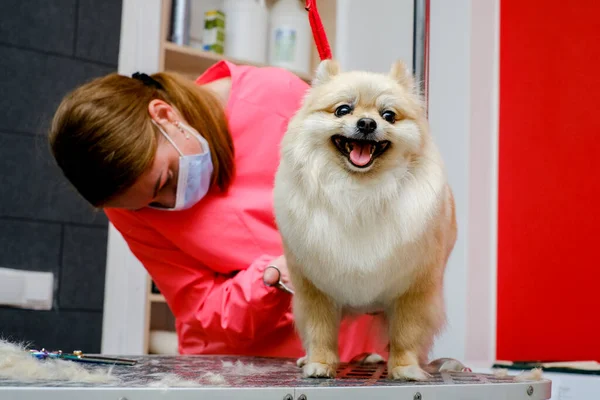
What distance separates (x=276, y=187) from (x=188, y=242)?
2.00 feet

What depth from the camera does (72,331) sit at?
2.23 m

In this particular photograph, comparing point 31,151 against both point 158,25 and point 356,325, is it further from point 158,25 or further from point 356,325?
point 356,325

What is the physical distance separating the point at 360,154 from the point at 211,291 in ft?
2.50

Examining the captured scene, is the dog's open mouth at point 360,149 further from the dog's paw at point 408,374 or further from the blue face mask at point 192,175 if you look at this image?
the blue face mask at point 192,175

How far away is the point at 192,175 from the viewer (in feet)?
5.17

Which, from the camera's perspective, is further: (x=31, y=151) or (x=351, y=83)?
(x=31, y=151)

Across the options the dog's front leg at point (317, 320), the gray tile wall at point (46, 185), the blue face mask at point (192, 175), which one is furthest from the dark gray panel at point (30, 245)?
the dog's front leg at point (317, 320)

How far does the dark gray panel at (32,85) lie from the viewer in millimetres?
2178

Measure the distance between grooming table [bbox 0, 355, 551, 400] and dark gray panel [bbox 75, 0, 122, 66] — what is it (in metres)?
1.51

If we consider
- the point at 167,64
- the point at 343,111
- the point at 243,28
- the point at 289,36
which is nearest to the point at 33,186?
the point at 167,64

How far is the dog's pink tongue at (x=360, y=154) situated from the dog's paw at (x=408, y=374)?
0.31 meters

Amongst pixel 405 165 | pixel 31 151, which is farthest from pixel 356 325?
pixel 31 151

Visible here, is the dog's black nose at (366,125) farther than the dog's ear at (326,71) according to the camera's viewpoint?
No

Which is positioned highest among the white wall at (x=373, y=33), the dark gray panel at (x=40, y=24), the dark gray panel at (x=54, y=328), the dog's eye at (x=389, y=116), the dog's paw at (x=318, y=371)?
the white wall at (x=373, y=33)
